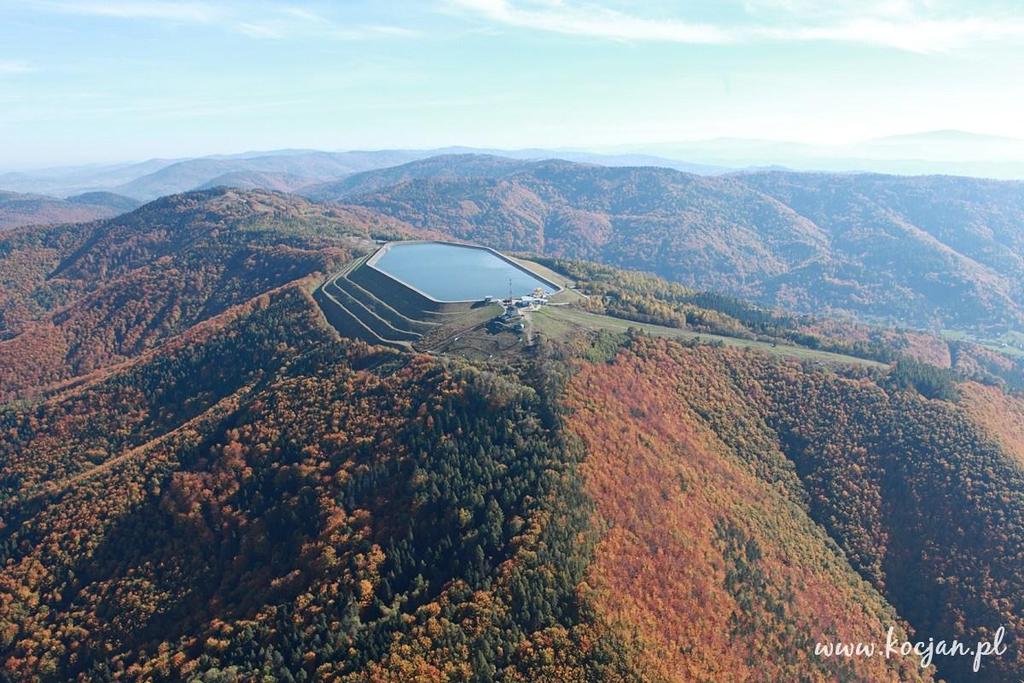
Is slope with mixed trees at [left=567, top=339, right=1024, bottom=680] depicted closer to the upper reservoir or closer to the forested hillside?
the forested hillside

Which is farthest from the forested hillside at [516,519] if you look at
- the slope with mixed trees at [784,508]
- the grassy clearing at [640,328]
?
the grassy clearing at [640,328]

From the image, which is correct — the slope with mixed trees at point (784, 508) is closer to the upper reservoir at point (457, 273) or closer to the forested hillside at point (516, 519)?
the forested hillside at point (516, 519)

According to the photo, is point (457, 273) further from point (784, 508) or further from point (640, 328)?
point (784, 508)

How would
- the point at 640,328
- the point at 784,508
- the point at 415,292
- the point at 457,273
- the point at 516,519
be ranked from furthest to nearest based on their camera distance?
the point at 457,273 < the point at 415,292 < the point at 640,328 < the point at 784,508 < the point at 516,519

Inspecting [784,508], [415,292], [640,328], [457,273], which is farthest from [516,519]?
[457,273]

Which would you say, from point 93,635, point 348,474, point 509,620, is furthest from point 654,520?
point 93,635
